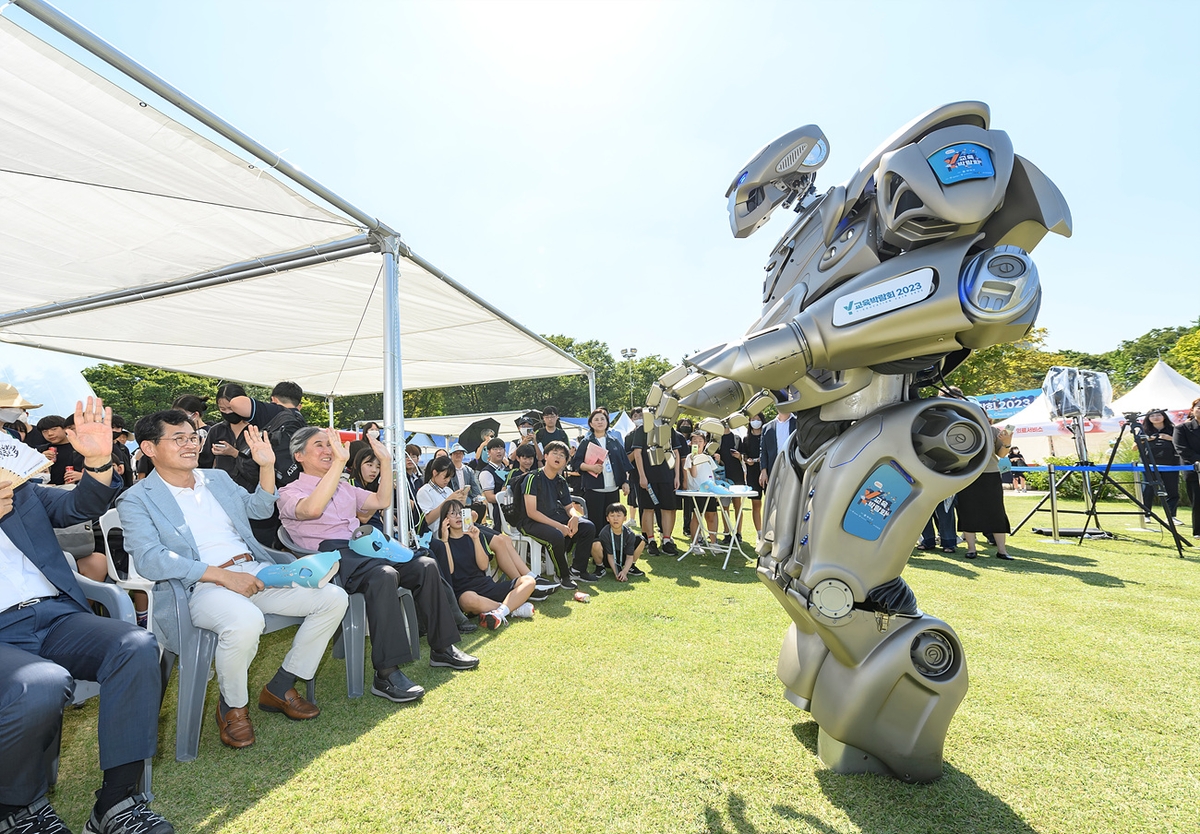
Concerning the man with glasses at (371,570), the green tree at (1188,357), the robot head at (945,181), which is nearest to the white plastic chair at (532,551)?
the man with glasses at (371,570)

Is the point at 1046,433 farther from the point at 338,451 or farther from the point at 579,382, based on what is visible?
the point at 579,382

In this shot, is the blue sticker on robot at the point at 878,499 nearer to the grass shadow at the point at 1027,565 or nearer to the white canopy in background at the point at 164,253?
the white canopy in background at the point at 164,253

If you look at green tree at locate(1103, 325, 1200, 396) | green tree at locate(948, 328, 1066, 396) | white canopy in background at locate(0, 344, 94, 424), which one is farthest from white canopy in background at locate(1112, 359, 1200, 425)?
green tree at locate(1103, 325, 1200, 396)

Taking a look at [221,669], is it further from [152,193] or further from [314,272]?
[314,272]

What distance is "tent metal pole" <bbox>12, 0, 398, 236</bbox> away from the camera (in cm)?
231

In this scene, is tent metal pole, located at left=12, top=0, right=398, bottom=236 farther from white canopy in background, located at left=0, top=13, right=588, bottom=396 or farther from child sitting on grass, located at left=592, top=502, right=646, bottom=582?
child sitting on grass, located at left=592, top=502, right=646, bottom=582

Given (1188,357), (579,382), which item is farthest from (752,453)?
(579,382)

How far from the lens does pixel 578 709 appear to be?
272 cm

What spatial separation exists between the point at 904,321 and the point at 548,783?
215 centimetres

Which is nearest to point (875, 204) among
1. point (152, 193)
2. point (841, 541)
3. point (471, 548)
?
point (841, 541)

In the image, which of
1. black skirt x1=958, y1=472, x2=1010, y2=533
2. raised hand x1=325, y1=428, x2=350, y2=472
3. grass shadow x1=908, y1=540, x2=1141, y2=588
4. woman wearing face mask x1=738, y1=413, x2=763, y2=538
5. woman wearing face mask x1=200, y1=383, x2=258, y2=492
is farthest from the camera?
woman wearing face mask x1=738, y1=413, x2=763, y2=538

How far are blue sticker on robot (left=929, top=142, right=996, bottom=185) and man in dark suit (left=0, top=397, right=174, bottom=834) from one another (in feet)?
10.6

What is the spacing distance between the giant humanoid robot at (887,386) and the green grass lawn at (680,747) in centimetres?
32

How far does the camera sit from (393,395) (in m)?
4.26
